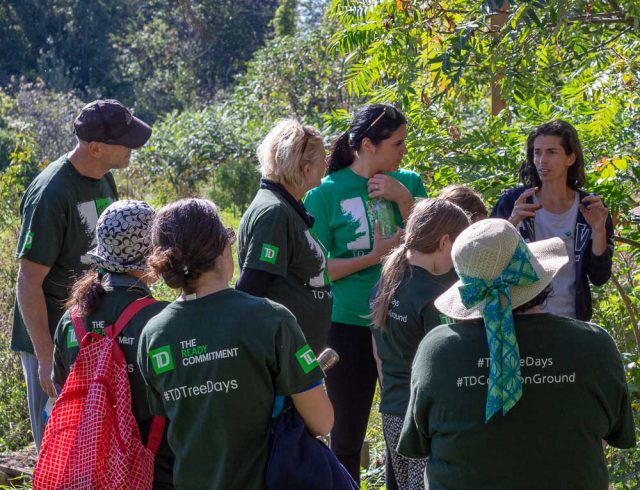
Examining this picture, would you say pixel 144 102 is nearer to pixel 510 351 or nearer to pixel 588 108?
pixel 588 108

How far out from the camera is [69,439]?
3.32 meters

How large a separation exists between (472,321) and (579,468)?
526 mm

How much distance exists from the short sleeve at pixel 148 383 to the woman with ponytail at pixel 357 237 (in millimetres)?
1651

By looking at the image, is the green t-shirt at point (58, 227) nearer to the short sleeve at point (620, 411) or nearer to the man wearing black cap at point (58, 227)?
the man wearing black cap at point (58, 227)

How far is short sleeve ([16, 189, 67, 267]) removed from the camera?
4.28 metres

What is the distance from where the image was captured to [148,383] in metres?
3.21

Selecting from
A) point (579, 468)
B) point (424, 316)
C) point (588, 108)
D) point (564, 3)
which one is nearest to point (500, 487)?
point (579, 468)

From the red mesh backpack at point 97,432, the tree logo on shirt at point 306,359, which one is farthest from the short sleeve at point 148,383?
the tree logo on shirt at point 306,359

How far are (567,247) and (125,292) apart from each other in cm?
225

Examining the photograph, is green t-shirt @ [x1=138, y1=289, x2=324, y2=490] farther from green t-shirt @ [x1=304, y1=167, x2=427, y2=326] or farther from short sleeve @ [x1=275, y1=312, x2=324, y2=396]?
green t-shirt @ [x1=304, y1=167, x2=427, y2=326]

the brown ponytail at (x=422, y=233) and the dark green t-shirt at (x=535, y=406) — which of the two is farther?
the brown ponytail at (x=422, y=233)

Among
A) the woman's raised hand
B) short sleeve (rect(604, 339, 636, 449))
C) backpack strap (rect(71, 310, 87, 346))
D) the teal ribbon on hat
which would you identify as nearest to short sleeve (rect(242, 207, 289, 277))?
backpack strap (rect(71, 310, 87, 346))

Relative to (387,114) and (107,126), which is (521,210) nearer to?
(387,114)

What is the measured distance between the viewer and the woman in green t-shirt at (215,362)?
3020 millimetres
